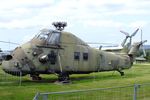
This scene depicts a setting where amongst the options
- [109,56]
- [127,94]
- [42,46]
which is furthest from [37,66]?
[127,94]

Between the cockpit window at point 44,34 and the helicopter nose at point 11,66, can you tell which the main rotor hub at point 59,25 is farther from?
the helicopter nose at point 11,66

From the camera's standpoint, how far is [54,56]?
77.7 ft

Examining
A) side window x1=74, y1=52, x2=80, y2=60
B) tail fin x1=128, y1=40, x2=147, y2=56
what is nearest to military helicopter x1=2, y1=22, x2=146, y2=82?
side window x1=74, y1=52, x2=80, y2=60

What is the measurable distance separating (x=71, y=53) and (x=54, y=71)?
1708mm

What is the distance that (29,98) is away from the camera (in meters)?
16.0

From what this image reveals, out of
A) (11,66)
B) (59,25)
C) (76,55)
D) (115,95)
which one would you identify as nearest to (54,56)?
(76,55)

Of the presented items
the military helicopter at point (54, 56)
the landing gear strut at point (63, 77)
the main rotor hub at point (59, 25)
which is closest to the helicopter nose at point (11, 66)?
the military helicopter at point (54, 56)

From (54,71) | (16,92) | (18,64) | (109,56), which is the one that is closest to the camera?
(16,92)

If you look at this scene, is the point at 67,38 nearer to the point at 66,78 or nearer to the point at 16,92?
the point at 66,78

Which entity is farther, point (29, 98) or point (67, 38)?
point (67, 38)

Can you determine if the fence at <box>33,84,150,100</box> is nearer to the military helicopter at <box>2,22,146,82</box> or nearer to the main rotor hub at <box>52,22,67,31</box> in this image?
the military helicopter at <box>2,22,146,82</box>

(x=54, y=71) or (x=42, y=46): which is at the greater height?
(x=42, y=46)

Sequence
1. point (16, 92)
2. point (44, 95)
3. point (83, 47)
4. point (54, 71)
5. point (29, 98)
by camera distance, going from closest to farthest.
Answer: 1. point (44, 95)
2. point (29, 98)
3. point (16, 92)
4. point (54, 71)
5. point (83, 47)

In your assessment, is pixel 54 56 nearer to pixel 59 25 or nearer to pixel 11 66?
pixel 59 25
